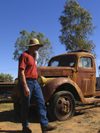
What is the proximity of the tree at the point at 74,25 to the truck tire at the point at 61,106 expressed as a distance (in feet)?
59.1

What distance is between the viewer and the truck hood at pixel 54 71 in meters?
4.71

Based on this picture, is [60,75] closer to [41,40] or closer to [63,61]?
[63,61]

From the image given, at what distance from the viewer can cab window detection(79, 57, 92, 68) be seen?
18.0 feet

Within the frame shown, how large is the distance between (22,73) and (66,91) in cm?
185

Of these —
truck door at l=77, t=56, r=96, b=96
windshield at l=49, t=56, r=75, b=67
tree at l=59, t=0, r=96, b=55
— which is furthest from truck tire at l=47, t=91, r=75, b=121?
tree at l=59, t=0, r=96, b=55

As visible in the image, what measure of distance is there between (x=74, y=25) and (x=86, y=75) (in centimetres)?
1808

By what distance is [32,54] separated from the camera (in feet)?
11.1

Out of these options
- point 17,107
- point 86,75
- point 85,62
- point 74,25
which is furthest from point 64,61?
point 74,25

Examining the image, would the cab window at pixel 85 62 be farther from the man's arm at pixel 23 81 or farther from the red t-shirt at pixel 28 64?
the man's arm at pixel 23 81

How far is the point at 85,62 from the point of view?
559 cm

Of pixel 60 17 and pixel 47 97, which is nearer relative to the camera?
pixel 47 97

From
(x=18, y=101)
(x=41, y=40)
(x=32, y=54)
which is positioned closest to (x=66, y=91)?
(x=18, y=101)

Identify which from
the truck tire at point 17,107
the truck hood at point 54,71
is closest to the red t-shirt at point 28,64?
the truck hood at point 54,71

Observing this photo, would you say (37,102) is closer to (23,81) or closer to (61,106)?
(23,81)
